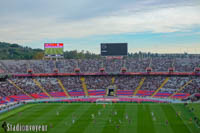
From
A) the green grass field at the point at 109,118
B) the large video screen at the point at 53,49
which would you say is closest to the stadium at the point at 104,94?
the green grass field at the point at 109,118

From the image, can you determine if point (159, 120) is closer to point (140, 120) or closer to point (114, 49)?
point (140, 120)

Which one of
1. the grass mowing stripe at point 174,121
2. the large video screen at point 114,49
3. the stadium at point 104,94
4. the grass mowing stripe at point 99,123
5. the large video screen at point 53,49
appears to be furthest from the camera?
the large video screen at point 53,49

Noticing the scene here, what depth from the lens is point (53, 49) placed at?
88.2m

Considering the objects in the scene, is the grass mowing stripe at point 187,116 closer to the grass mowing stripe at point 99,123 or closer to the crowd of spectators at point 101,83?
the grass mowing stripe at point 99,123

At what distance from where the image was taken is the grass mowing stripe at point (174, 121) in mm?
37881

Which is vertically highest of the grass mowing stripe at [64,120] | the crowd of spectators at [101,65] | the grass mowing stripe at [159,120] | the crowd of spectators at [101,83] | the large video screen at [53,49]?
the large video screen at [53,49]

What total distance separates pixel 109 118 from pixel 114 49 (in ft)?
148

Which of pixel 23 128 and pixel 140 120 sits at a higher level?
pixel 140 120

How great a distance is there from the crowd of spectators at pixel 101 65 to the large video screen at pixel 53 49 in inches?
169

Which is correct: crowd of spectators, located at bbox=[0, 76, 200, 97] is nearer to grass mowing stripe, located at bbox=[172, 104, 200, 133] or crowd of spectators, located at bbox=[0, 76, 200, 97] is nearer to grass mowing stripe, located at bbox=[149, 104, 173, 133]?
grass mowing stripe, located at bbox=[172, 104, 200, 133]

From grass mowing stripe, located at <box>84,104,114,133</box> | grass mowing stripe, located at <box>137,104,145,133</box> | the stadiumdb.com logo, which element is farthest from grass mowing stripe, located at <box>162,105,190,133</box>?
the stadiumdb.com logo

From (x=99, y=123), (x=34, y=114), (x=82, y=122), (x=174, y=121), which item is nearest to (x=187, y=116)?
(x=174, y=121)

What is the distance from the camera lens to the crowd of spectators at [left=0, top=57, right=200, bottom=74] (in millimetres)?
82938

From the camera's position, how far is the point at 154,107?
183 feet
